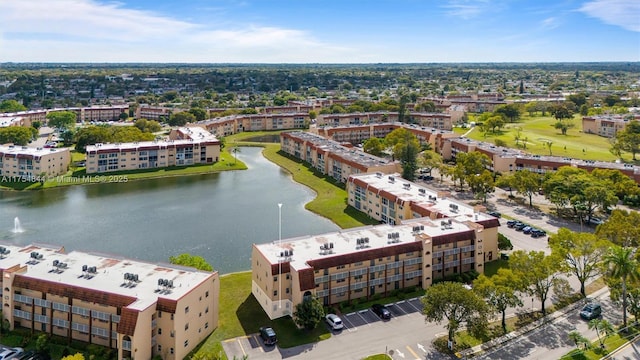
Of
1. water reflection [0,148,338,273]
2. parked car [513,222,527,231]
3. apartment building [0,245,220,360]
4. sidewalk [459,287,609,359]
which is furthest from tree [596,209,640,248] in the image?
apartment building [0,245,220,360]

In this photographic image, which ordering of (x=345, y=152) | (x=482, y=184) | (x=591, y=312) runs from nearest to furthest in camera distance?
1. (x=591, y=312)
2. (x=482, y=184)
3. (x=345, y=152)

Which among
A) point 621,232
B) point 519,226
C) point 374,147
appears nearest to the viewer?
point 621,232

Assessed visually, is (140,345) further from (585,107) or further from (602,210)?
(585,107)

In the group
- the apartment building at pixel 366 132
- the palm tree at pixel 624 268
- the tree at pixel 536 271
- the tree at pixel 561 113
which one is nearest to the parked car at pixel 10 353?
the tree at pixel 536 271

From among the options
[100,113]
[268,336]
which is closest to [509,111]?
[100,113]

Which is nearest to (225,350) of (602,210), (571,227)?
(571,227)

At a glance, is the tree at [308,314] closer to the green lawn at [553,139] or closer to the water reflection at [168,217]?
the water reflection at [168,217]

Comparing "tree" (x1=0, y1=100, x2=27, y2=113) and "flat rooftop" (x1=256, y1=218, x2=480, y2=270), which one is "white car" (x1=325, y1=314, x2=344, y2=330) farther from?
"tree" (x1=0, y1=100, x2=27, y2=113)

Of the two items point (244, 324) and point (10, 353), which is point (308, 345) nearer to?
point (244, 324)
